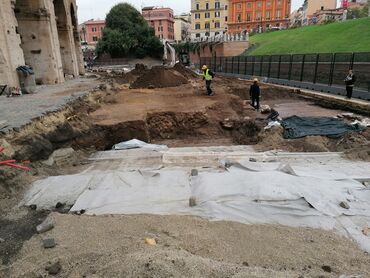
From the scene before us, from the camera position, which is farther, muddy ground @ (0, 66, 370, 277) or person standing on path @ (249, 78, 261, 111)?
person standing on path @ (249, 78, 261, 111)

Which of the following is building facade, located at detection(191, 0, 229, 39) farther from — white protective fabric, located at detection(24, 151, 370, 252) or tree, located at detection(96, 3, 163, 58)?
white protective fabric, located at detection(24, 151, 370, 252)

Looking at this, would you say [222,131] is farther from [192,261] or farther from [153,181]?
[192,261]

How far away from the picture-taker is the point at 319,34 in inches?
1574

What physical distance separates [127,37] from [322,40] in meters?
34.0

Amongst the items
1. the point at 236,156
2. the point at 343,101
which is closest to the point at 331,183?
the point at 236,156

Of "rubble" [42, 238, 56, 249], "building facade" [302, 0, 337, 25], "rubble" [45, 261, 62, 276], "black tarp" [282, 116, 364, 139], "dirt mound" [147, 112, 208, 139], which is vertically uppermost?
"building facade" [302, 0, 337, 25]

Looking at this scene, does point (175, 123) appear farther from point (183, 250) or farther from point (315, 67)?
point (315, 67)

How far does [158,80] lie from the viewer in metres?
23.9

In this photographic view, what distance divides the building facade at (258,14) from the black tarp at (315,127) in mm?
70457

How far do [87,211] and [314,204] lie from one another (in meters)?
3.73

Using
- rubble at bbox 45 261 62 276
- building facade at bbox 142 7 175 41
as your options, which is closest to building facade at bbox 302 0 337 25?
building facade at bbox 142 7 175 41

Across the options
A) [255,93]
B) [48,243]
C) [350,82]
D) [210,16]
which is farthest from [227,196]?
[210,16]

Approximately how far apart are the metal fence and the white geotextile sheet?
Result: 39.8ft

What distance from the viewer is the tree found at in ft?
180
